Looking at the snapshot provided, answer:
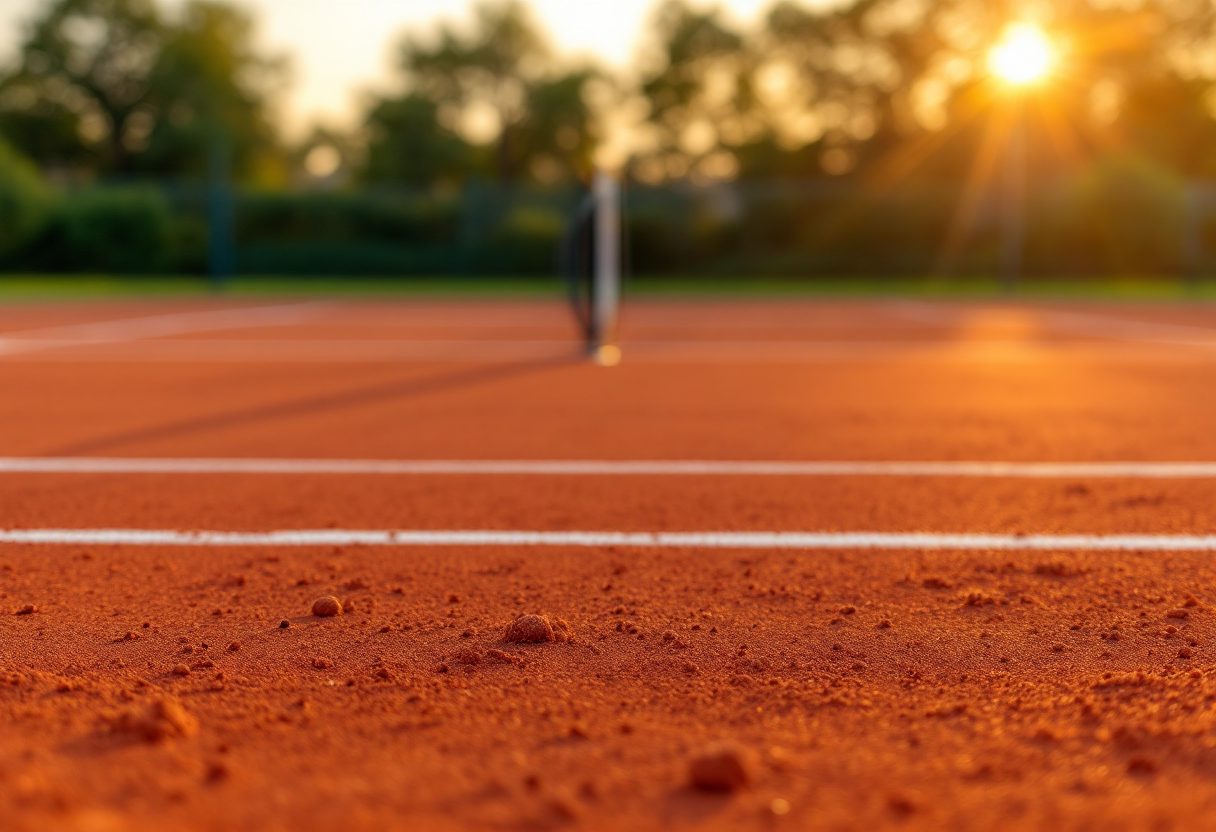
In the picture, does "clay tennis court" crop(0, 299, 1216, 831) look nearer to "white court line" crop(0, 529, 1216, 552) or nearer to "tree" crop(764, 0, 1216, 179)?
"white court line" crop(0, 529, 1216, 552)

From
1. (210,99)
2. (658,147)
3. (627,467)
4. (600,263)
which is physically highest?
(210,99)

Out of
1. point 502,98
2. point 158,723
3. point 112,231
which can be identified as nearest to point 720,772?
point 158,723

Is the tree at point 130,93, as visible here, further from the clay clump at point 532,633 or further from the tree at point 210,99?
the clay clump at point 532,633

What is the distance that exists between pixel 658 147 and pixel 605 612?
155ft

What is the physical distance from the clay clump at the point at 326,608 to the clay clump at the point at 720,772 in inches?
59.7

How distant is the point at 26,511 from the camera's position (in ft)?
15.7

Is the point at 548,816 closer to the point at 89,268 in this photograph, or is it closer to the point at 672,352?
the point at 672,352

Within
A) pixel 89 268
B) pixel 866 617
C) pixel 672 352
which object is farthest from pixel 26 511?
pixel 89 268

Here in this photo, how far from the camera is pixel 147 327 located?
16.2m

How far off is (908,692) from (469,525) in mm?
2220

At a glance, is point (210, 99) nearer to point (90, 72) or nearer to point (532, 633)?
point (90, 72)

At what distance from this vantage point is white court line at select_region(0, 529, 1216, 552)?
14.0 ft

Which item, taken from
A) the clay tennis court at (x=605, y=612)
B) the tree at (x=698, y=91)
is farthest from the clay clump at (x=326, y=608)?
the tree at (x=698, y=91)

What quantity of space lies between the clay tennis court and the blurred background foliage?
5936 millimetres
